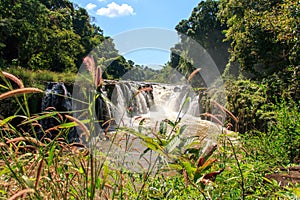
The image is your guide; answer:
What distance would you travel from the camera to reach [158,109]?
12617 mm

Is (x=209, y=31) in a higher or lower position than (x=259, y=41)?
higher

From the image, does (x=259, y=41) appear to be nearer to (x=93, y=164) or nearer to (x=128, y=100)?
(x=128, y=100)

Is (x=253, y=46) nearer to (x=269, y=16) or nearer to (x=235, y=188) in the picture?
(x=269, y=16)

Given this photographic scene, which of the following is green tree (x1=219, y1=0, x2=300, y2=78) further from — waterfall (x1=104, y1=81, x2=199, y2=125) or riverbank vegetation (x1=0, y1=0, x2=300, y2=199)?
waterfall (x1=104, y1=81, x2=199, y2=125)

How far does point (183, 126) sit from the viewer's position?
2.22ft

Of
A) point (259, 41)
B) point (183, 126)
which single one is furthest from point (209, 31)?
point (183, 126)

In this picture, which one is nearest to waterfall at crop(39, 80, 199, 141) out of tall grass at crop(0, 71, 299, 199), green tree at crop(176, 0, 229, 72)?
tall grass at crop(0, 71, 299, 199)

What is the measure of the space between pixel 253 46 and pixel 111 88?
19.0 ft

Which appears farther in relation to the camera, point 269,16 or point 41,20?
point 41,20

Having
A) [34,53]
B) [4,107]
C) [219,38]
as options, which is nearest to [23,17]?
[34,53]

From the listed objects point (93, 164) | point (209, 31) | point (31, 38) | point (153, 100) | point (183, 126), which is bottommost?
point (153, 100)

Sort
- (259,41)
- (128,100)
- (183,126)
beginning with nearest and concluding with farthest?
1. (183,126)
2. (128,100)
3. (259,41)

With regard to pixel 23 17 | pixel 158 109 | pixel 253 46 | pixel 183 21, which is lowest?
pixel 158 109

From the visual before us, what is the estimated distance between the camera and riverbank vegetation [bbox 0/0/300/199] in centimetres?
62
